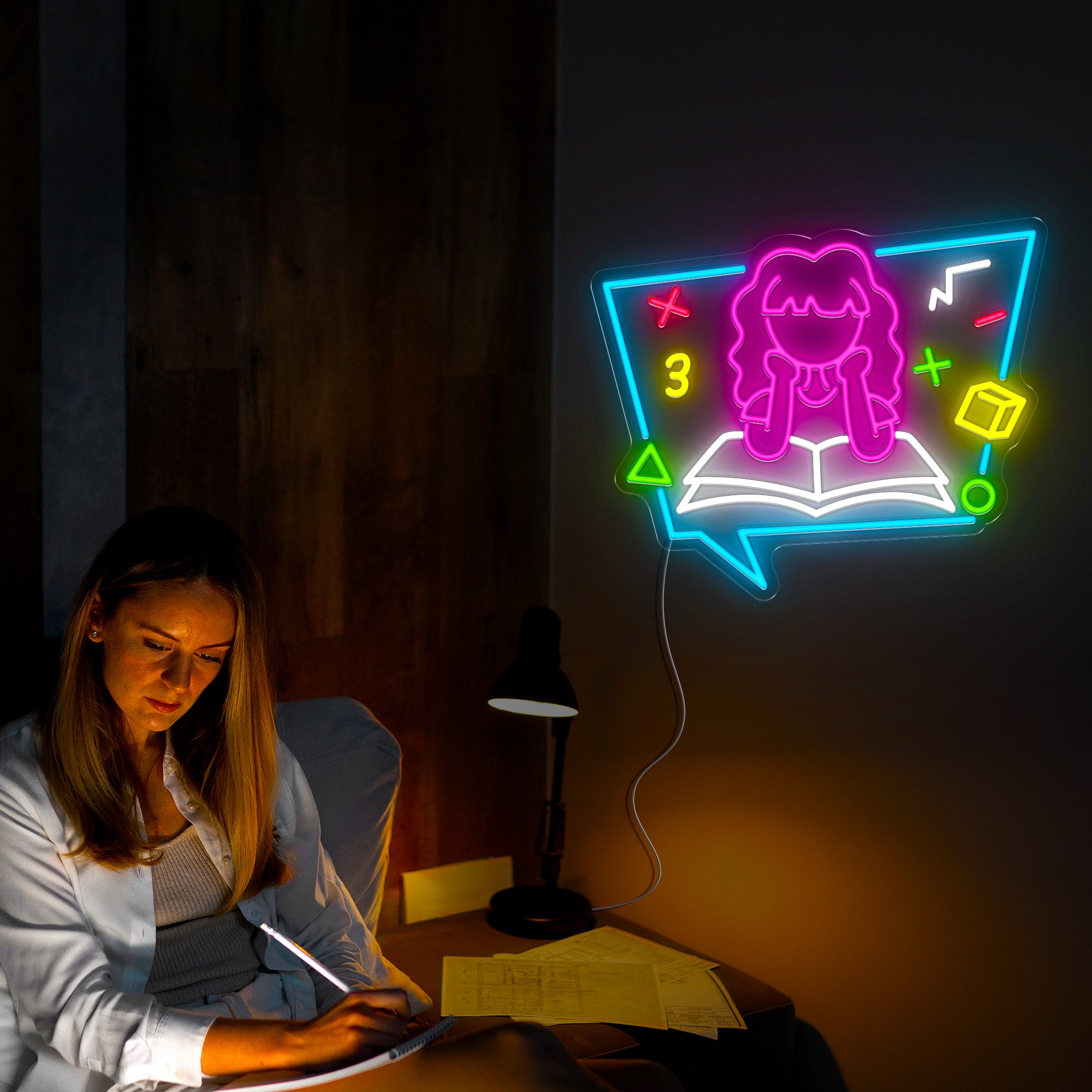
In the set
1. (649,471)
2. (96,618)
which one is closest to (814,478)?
(649,471)

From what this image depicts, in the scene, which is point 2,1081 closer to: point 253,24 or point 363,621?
point 363,621

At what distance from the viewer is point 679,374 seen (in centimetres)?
234

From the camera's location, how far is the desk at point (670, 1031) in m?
1.85

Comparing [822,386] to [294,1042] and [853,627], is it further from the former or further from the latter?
[294,1042]

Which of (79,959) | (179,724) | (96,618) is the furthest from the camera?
(179,724)

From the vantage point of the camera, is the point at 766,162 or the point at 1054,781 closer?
the point at 1054,781

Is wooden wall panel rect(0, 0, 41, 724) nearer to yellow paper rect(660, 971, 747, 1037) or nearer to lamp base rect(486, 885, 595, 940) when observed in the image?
lamp base rect(486, 885, 595, 940)

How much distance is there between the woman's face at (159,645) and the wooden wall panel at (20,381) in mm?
510

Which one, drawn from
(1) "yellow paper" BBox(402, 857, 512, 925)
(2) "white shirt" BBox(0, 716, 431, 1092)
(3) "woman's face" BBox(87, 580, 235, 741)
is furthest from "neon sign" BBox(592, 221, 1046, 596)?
(2) "white shirt" BBox(0, 716, 431, 1092)

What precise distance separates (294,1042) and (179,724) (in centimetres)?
56

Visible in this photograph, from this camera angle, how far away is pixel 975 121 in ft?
6.43

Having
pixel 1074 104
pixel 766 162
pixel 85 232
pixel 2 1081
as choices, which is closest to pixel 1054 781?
pixel 1074 104

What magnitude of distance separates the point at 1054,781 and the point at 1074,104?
1153mm

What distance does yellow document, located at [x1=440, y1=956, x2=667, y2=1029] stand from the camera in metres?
1.90
